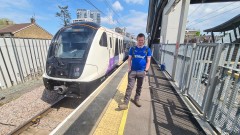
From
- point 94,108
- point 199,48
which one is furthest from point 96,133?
point 199,48

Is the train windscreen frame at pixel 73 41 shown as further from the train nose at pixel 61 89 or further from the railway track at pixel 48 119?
the railway track at pixel 48 119

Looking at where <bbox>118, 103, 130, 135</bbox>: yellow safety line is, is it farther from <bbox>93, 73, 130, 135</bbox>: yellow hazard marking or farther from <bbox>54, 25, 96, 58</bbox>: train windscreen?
<bbox>54, 25, 96, 58</bbox>: train windscreen

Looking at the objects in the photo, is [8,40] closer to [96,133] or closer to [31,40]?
[31,40]

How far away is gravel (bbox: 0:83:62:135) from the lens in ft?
12.9

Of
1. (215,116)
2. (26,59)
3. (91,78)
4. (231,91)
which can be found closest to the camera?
(231,91)

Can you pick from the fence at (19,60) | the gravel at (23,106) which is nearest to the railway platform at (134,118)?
the gravel at (23,106)

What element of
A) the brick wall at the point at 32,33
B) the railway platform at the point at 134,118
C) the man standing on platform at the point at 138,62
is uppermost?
Result: the brick wall at the point at 32,33

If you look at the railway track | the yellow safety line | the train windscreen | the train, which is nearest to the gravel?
the railway track

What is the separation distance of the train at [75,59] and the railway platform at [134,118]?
0.71m

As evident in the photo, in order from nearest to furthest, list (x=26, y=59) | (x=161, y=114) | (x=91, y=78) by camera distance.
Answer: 1. (x=161, y=114)
2. (x=91, y=78)
3. (x=26, y=59)

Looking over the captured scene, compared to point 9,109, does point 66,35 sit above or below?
above

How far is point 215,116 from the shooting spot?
Answer: 2.95 meters

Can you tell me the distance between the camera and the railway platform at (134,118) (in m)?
2.77

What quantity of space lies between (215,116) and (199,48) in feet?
6.78
